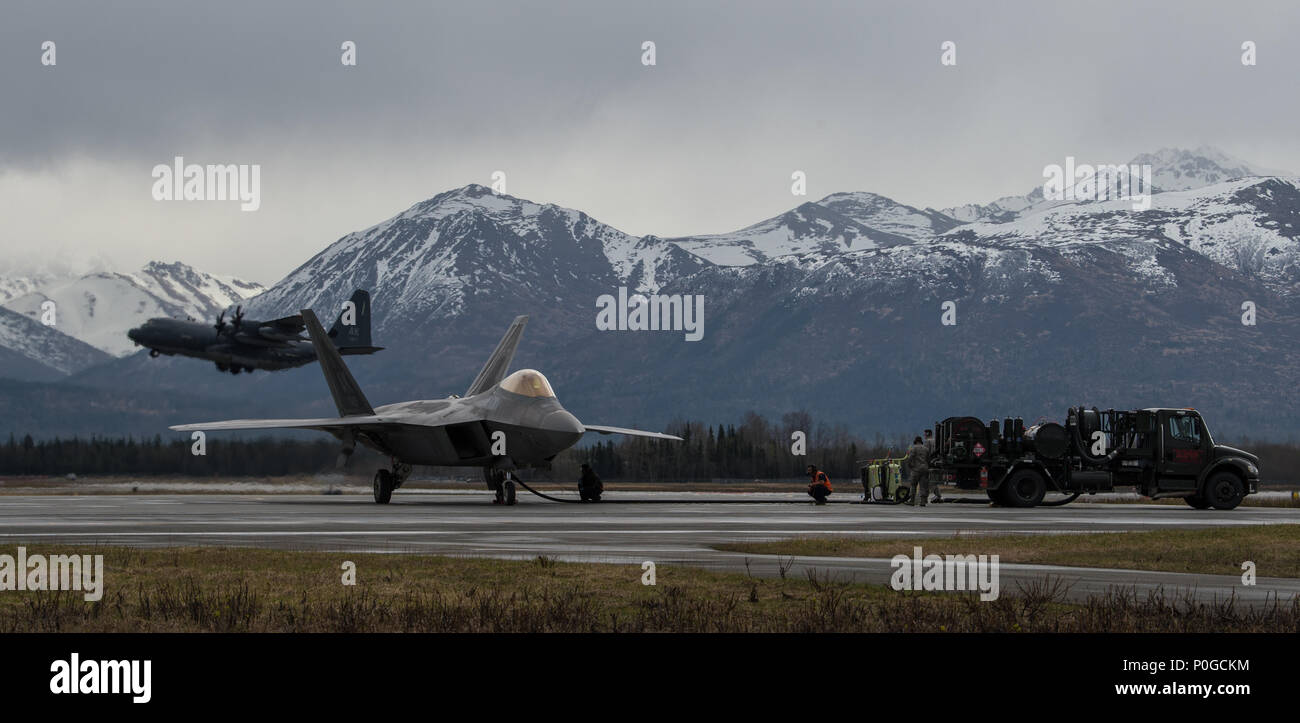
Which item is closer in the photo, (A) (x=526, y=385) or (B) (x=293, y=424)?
(A) (x=526, y=385)

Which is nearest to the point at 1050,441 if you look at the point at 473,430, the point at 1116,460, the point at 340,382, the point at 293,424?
the point at 1116,460

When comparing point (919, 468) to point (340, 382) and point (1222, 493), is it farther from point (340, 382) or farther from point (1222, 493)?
point (340, 382)

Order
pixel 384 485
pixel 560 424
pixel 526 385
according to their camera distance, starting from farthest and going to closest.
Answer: pixel 384 485, pixel 526 385, pixel 560 424

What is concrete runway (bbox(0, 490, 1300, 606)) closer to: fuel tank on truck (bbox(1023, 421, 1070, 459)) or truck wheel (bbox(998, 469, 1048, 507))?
truck wheel (bbox(998, 469, 1048, 507))

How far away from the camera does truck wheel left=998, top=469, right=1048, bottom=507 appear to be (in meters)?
Answer: 43.0

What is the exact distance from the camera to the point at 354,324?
109m

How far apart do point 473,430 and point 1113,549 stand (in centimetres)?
2439

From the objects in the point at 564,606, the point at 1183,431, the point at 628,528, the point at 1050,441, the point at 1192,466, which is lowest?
the point at 628,528

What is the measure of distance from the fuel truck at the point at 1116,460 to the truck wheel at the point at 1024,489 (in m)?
0.03

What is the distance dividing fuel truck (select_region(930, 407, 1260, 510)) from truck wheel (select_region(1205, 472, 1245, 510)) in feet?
0.10

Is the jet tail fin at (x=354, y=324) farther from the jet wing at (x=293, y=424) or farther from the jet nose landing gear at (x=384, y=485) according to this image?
the jet nose landing gear at (x=384, y=485)

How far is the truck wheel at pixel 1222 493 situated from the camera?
4250 centimetres
